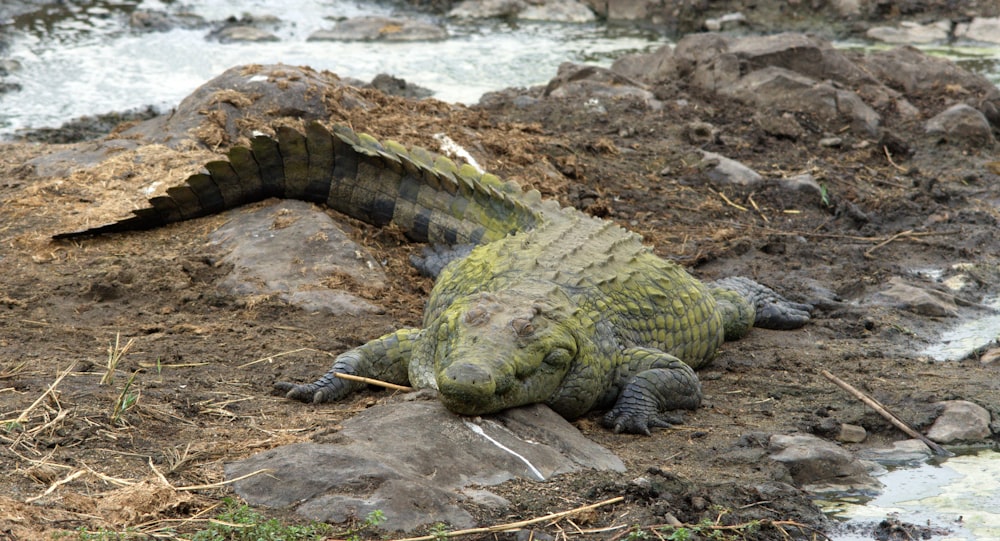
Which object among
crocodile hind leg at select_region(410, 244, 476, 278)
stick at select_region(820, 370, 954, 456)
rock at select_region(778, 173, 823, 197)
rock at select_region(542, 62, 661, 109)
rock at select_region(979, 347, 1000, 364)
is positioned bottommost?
crocodile hind leg at select_region(410, 244, 476, 278)

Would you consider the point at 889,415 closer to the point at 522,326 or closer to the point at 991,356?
the point at 991,356

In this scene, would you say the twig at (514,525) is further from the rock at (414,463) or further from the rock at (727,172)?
the rock at (727,172)

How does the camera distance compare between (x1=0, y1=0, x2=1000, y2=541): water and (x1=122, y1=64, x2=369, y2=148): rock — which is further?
(x1=0, y1=0, x2=1000, y2=541): water

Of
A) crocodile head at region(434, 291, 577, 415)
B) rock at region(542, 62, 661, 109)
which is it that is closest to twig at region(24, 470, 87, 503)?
crocodile head at region(434, 291, 577, 415)

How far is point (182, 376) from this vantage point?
4980 mm

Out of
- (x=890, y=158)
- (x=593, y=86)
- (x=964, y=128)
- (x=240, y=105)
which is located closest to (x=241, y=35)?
(x=593, y=86)

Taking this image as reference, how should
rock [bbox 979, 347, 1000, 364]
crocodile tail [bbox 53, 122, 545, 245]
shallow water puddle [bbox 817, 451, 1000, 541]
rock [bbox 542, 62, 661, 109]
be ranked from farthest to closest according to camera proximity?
rock [bbox 542, 62, 661, 109]
crocodile tail [bbox 53, 122, 545, 245]
rock [bbox 979, 347, 1000, 364]
shallow water puddle [bbox 817, 451, 1000, 541]

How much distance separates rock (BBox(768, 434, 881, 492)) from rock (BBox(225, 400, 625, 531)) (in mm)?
730

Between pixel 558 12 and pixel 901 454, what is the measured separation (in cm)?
1554

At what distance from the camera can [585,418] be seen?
16.3 ft

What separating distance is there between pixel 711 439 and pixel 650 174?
5.07 meters

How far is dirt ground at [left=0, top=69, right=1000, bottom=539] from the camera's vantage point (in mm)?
3658

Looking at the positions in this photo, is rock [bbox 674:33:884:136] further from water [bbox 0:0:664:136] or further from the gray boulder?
the gray boulder

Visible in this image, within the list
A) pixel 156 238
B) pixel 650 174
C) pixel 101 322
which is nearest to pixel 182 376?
pixel 101 322
